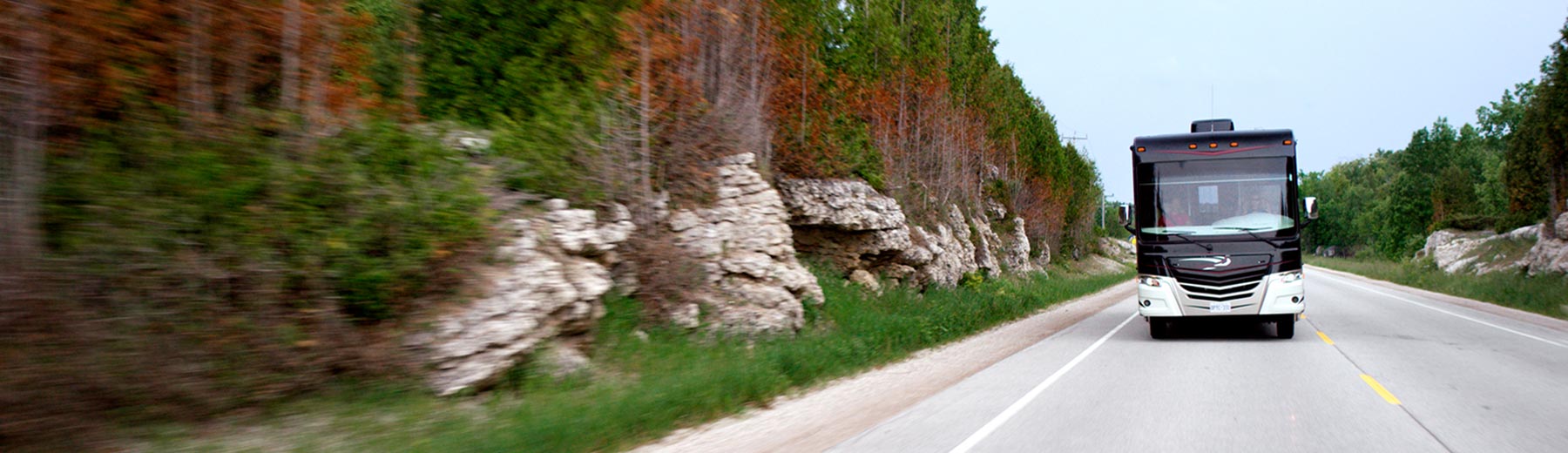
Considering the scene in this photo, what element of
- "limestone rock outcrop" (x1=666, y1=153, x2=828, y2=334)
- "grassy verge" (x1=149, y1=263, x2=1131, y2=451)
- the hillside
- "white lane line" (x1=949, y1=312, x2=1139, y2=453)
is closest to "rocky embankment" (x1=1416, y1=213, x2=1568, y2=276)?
"white lane line" (x1=949, y1=312, x2=1139, y2=453)

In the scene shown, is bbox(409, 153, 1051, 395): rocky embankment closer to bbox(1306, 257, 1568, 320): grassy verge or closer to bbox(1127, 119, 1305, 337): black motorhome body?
bbox(1127, 119, 1305, 337): black motorhome body

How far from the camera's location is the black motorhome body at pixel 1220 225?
14125mm

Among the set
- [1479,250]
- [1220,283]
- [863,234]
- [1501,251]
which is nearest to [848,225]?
[863,234]

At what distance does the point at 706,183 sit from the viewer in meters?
15.9

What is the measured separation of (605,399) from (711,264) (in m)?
6.37

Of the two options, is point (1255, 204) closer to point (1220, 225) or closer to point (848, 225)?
point (1220, 225)

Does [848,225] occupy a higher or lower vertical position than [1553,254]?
higher

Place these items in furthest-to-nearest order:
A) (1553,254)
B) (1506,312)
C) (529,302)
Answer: (1553,254)
(1506,312)
(529,302)

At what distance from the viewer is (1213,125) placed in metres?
16.4

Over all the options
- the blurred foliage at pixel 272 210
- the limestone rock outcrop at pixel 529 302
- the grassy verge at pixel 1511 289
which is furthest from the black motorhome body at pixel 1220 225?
the grassy verge at pixel 1511 289

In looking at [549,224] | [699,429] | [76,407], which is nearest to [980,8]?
[549,224]

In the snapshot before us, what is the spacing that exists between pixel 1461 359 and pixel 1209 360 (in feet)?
11.9

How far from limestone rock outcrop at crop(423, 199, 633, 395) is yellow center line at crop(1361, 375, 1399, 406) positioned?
849 cm

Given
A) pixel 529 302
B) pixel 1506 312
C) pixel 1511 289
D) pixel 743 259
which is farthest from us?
pixel 1511 289
